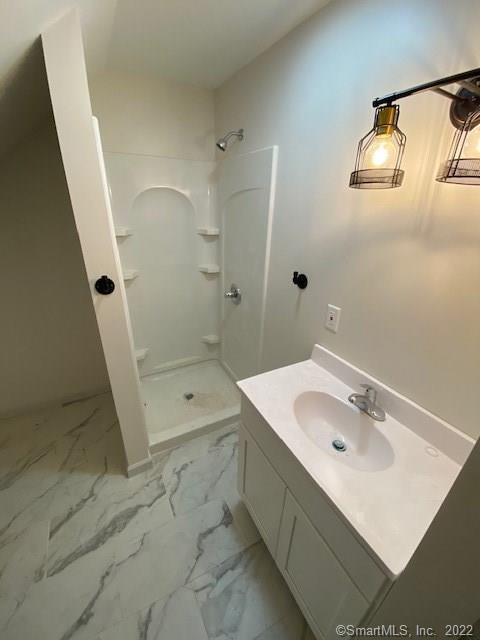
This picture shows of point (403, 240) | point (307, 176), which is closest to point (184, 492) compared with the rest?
point (403, 240)

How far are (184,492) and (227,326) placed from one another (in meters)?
1.27

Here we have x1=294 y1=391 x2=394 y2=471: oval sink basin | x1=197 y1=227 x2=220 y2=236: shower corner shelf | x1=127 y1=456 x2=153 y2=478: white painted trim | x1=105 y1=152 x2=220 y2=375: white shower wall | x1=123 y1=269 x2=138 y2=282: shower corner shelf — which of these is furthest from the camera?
x1=197 y1=227 x2=220 y2=236: shower corner shelf

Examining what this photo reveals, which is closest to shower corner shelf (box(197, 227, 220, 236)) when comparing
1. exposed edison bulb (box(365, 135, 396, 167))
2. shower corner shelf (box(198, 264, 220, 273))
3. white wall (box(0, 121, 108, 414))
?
shower corner shelf (box(198, 264, 220, 273))

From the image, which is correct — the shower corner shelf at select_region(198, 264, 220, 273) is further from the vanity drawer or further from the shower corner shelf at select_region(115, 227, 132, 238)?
the vanity drawer

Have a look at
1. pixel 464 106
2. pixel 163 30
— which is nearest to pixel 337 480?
pixel 464 106

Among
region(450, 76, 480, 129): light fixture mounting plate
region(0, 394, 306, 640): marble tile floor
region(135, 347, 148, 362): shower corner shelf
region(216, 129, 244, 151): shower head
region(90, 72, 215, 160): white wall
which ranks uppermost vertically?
region(90, 72, 215, 160): white wall

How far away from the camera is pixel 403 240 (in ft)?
2.87

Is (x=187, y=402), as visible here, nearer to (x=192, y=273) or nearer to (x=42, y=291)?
(x=192, y=273)

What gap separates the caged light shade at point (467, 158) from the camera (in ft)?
1.99

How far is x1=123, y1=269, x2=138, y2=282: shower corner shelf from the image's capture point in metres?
1.91

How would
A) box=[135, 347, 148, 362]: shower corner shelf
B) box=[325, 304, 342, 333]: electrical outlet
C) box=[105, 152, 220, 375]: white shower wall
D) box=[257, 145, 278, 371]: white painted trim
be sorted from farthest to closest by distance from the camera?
box=[135, 347, 148, 362]: shower corner shelf → box=[105, 152, 220, 375]: white shower wall → box=[257, 145, 278, 371]: white painted trim → box=[325, 304, 342, 333]: electrical outlet

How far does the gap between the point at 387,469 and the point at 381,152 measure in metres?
0.96

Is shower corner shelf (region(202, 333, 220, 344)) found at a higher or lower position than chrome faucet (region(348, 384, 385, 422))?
lower

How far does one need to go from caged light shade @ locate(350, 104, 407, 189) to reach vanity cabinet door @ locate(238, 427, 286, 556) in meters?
1.05
